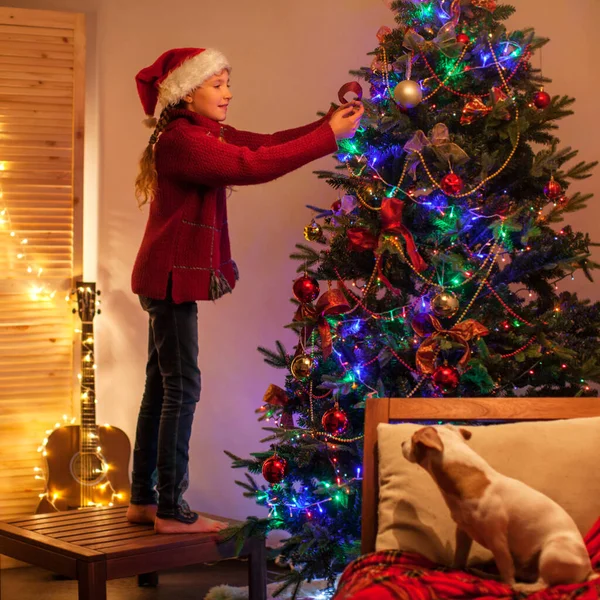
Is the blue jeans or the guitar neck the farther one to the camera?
the guitar neck

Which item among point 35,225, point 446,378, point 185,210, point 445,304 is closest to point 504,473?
point 446,378

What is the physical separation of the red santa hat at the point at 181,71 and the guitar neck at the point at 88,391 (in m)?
1.27

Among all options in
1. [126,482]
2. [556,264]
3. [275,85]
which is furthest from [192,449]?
[556,264]

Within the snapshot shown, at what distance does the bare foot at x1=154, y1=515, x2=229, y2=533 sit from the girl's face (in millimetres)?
1225

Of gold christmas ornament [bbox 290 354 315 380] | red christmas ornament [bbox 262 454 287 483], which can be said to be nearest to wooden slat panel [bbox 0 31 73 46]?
gold christmas ornament [bbox 290 354 315 380]

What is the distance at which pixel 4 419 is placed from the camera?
11.8 ft

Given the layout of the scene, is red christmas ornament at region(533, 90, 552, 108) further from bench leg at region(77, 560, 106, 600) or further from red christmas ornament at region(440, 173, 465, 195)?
bench leg at region(77, 560, 106, 600)

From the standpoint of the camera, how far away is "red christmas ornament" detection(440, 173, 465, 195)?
2.49 meters

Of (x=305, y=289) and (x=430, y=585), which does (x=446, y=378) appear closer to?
(x=305, y=289)

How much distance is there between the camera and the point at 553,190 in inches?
103

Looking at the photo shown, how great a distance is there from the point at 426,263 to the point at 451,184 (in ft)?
0.84

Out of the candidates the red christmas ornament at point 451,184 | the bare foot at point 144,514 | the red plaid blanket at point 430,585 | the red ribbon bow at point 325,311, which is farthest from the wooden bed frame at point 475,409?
the bare foot at point 144,514

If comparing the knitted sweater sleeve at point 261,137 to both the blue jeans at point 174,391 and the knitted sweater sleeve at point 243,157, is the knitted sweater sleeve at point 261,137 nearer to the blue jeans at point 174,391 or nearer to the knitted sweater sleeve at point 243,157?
the knitted sweater sleeve at point 243,157

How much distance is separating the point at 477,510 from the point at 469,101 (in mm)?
1373
